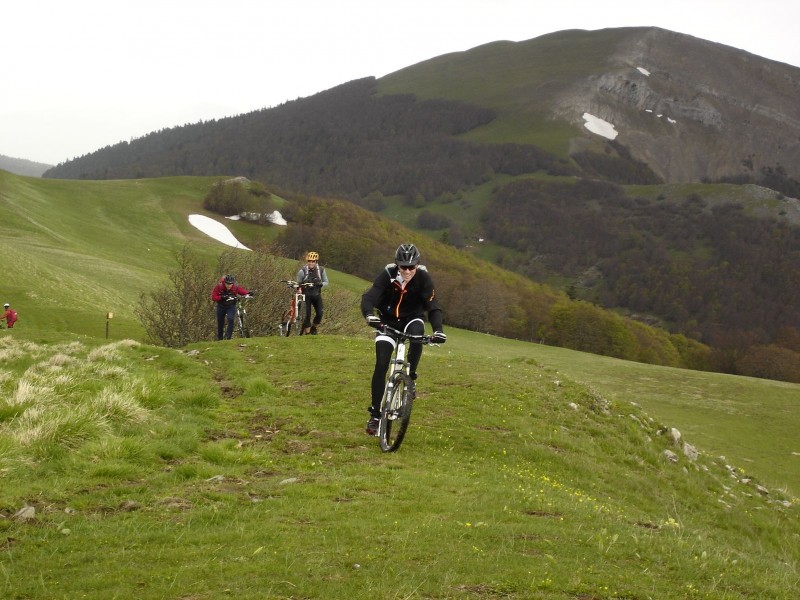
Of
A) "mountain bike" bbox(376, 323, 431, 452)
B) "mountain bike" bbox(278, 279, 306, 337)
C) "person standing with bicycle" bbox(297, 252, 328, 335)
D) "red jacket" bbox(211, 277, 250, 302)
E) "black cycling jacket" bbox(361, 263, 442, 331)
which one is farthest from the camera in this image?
"mountain bike" bbox(278, 279, 306, 337)

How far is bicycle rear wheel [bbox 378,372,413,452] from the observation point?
363 inches

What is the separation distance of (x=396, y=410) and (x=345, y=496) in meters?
2.26

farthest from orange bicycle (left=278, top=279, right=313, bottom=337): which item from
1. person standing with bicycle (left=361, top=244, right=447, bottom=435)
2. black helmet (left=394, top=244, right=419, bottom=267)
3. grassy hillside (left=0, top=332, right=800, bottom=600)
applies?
black helmet (left=394, top=244, right=419, bottom=267)

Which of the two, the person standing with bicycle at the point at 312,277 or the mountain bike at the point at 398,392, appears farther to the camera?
the person standing with bicycle at the point at 312,277

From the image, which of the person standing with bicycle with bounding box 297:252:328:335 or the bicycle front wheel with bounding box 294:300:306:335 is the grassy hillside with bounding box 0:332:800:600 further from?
the bicycle front wheel with bounding box 294:300:306:335

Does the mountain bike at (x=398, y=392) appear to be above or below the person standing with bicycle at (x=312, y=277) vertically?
below

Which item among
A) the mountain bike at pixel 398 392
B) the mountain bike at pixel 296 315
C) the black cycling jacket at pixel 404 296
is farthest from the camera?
the mountain bike at pixel 296 315

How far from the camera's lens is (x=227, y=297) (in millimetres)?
20312

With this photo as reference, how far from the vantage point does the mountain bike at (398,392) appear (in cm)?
920

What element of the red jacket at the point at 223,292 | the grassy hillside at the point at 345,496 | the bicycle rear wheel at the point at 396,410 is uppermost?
the red jacket at the point at 223,292

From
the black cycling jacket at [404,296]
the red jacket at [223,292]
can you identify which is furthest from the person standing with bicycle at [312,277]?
the black cycling jacket at [404,296]

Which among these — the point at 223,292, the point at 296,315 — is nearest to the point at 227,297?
the point at 223,292

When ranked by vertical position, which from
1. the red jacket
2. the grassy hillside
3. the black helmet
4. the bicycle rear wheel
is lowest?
the grassy hillside

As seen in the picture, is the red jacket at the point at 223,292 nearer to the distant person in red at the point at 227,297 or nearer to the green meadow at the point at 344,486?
the distant person in red at the point at 227,297
